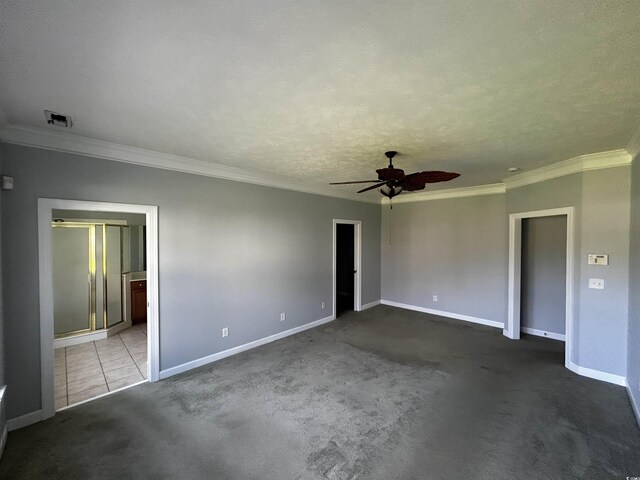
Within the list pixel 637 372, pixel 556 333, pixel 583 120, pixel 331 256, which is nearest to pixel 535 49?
pixel 583 120

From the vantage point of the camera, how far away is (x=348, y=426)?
8.03ft

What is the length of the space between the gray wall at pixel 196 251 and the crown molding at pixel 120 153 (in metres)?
0.07

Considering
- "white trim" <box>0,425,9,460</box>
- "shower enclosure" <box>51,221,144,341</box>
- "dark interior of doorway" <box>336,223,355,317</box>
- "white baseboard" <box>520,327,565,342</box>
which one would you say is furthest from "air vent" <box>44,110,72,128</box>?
"white baseboard" <box>520,327,565,342</box>

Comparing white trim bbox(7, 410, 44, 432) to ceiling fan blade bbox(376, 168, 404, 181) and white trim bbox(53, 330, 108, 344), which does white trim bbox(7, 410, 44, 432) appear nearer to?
white trim bbox(53, 330, 108, 344)

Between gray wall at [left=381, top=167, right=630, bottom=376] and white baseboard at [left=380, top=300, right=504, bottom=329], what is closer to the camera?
gray wall at [left=381, top=167, right=630, bottom=376]

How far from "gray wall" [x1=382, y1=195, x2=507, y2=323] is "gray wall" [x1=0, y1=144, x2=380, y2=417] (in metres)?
1.59

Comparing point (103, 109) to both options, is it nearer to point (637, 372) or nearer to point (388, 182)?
point (388, 182)

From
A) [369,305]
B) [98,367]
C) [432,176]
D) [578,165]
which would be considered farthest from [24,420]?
[578,165]

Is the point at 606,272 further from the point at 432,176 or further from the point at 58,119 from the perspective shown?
the point at 58,119

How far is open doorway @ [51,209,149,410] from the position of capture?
12.1 ft

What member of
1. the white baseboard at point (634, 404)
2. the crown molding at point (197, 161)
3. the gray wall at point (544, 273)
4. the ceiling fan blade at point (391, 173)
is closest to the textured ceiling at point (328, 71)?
the crown molding at point (197, 161)

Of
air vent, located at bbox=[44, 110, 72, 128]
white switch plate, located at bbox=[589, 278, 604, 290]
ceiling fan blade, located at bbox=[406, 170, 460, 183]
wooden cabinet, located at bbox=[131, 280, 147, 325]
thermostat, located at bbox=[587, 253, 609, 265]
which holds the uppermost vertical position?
air vent, located at bbox=[44, 110, 72, 128]

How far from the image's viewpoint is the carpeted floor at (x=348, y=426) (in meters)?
2.01

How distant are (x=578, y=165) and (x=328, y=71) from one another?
361 cm
